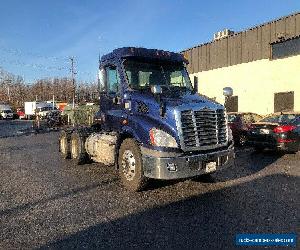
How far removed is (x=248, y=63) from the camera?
29594 millimetres

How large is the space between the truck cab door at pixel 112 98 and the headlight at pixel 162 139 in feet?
4.78

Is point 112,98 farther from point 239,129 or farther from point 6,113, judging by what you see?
point 6,113

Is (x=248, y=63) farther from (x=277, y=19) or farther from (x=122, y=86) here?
(x=122, y=86)

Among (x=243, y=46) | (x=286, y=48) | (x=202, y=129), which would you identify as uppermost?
(x=243, y=46)

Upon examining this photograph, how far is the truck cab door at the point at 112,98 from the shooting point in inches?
356

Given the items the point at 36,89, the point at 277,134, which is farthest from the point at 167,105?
the point at 36,89

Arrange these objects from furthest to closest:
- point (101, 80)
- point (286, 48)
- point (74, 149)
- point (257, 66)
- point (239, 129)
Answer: point (257, 66) → point (286, 48) → point (239, 129) → point (74, 149) → point (101, 80)

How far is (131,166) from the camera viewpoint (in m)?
8.16

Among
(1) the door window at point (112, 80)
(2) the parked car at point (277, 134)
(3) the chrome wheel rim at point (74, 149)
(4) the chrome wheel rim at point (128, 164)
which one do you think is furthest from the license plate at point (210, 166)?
(2) the parked car at point (277, 134)

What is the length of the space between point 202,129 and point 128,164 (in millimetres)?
1825

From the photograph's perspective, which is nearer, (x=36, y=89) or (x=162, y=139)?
(x=162, y=139)

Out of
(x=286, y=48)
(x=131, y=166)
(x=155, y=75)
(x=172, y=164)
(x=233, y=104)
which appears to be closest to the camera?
(x=172, y=164)

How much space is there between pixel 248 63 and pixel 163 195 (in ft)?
78.5

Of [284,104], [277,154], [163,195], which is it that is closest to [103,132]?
[163,195]
